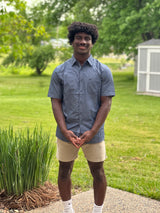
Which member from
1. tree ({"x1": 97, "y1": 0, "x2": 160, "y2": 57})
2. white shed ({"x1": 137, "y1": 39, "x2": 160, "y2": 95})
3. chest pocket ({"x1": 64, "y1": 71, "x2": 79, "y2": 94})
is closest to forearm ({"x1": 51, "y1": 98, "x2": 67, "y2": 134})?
chest pocket ({"x1": 64, "y1": 71, "x2": 79, "y2": 94})

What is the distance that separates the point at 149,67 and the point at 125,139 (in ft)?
32.1

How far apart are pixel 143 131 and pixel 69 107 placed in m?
6.04

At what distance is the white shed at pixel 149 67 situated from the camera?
16.7m

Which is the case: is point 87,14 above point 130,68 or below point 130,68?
above

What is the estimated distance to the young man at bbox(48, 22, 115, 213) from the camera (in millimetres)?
2928

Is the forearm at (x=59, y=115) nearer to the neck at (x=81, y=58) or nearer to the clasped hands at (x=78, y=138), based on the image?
the clasped hands at (x=78, y=138)

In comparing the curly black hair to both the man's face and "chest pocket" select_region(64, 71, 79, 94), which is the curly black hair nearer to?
the man's face

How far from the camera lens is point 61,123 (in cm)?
294

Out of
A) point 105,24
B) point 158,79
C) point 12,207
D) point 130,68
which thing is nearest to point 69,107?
point 12,207

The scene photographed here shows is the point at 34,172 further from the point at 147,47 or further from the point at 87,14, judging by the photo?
the point at 87,14

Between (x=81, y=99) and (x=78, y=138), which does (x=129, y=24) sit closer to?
(x=81, y=99)

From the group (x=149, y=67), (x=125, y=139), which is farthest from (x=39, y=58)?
(x=125, y=139)

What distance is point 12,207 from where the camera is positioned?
3.59m

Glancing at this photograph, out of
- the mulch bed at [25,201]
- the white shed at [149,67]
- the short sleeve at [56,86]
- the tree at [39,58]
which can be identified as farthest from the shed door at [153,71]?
the tree at [39,58]
